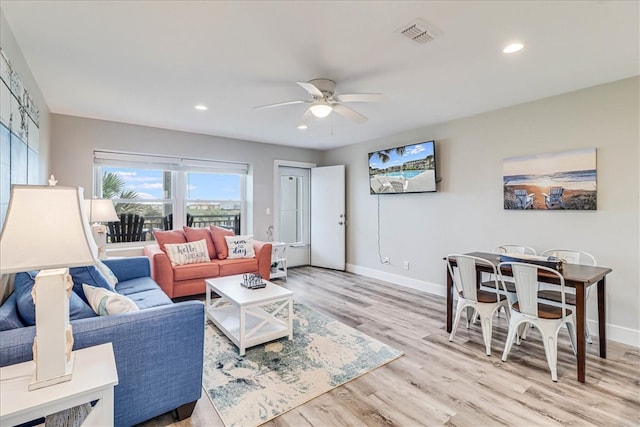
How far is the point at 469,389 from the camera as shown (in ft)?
7.06

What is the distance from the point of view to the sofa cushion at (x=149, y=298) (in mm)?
2532

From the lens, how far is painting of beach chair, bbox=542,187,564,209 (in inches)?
125

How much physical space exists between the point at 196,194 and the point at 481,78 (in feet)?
14.2

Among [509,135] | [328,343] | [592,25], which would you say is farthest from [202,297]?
[592,25]

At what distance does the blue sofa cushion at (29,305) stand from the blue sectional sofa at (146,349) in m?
0.04

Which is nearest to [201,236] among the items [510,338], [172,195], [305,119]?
[172,195]

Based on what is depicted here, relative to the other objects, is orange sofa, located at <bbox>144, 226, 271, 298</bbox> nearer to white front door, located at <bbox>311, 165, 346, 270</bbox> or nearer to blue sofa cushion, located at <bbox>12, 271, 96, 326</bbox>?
white front door, located at <bbox>311, 165, 346, 270</bbox>

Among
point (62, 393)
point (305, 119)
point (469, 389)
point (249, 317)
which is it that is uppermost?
point (305, 119)

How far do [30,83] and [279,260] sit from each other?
3686 millimetres

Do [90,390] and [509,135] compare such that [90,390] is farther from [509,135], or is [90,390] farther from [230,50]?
[509,135]

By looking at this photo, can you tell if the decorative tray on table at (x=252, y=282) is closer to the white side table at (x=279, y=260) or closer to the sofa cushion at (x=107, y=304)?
the sofa cushion at (x=107, y=304)

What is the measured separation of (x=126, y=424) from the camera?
1637mm

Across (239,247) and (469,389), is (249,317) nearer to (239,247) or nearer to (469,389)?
(239,247)

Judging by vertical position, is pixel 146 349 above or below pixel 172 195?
below
